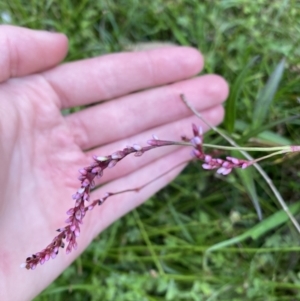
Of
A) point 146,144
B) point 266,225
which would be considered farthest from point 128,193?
point 266,225

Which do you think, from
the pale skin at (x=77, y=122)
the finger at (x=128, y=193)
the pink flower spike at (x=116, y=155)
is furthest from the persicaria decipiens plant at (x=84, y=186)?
the finger at (x=128, y=193)

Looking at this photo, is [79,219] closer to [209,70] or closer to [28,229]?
[28,229]

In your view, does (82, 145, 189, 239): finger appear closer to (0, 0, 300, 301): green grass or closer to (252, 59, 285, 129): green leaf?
(0, 0, 300, 301): green grass

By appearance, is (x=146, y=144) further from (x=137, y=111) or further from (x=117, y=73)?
(x=117, y=73)

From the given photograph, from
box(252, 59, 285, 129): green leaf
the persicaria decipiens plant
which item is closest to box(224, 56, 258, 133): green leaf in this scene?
box(252, 59, 285, 129): green leaf

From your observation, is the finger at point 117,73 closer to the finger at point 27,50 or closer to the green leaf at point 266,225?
the finger at point 27,50

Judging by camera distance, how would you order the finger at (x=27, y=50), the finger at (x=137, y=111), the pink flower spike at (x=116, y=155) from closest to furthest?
the pink flower spike at (x=116, y=155) < the finger at (x=27, y=50) < the finger at (x=137, y=111)

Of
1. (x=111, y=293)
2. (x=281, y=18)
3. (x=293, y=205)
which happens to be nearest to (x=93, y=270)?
(x=111, y=293)
